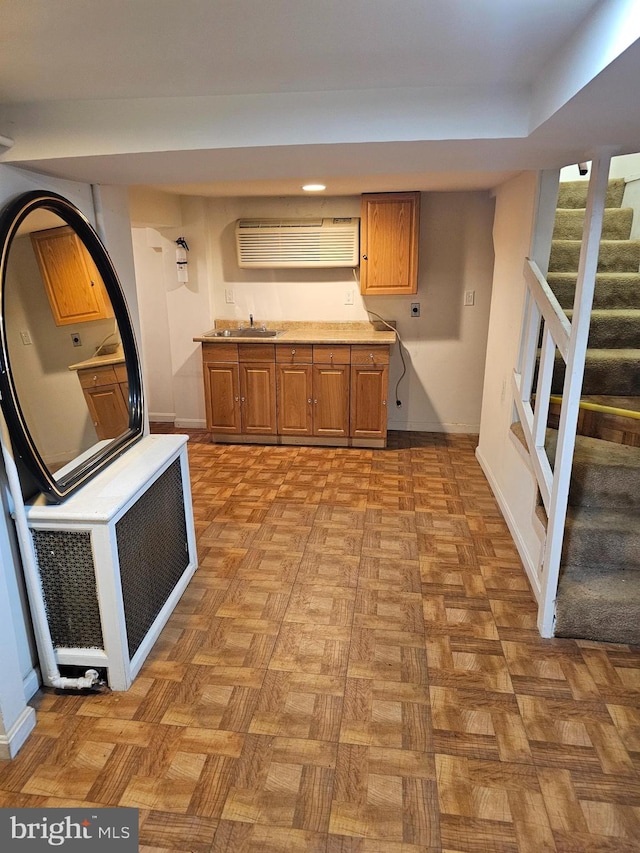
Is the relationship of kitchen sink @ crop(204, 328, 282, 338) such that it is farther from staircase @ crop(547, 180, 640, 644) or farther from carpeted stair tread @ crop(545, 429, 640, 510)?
carpeted stair tread @ crop(545, 429, 640, 510)

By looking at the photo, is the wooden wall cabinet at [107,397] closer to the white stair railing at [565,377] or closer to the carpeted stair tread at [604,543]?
the white stair railing at [565,377]

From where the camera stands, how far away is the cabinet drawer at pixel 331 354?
13.9 ft

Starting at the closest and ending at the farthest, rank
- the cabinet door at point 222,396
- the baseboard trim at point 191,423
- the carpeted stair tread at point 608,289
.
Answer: the carpeted stair tread at point 608,289, the cabinet door at point 222,396, the baseboard trim at point 191,423

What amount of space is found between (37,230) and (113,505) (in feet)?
3.24

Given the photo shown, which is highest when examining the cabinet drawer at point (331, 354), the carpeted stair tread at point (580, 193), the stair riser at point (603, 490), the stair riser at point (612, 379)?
the carpeted stair tread at point (580, 193)

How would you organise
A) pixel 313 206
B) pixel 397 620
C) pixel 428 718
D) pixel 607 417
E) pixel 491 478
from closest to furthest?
pixel 428 718 → pixel 397 620 → pixel 607 417 → pixel 491 478 → pixel 313 206

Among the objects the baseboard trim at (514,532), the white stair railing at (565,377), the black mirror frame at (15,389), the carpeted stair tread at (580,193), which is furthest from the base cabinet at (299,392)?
the black mirror frame at (15,389)

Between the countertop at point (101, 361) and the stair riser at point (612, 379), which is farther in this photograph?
the stair riser at point (612, 379)

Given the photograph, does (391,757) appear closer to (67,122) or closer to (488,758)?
(488,758)

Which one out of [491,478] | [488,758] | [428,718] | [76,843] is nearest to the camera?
[76,843]

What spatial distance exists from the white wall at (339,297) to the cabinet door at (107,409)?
2458 millimetres

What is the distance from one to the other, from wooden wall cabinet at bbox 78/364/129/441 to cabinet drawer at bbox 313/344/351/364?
1990 mm

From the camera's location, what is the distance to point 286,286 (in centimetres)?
473

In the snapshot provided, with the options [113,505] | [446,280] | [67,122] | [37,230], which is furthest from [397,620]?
[446,280]
